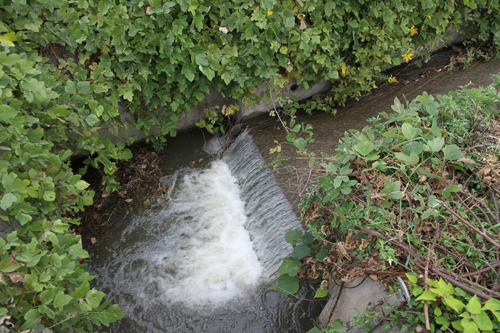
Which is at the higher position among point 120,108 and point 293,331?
point 120,108

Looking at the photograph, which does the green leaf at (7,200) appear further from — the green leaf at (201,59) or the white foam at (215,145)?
the white foam at (215,145)

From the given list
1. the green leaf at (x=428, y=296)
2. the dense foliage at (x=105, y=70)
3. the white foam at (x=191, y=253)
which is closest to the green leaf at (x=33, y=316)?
the dense foliage at (x=105, y=70)

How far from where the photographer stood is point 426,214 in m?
1.68

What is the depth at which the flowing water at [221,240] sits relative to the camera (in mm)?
3141

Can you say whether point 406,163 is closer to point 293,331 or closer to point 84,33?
point 293,331

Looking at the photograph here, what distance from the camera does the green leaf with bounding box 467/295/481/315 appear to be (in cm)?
128

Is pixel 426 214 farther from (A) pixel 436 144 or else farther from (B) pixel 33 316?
(B) pixel 33 316

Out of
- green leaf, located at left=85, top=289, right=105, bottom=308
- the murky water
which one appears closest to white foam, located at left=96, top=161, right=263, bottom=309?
the murky water

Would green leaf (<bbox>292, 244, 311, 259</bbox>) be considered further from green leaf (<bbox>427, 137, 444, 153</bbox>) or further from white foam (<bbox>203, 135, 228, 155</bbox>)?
white foam (<bbox>203, 135, 228, 155</bbox>)

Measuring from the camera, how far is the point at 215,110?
467cm

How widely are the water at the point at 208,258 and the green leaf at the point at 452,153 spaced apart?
175 centimetres

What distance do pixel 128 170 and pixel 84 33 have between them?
77.4 inches

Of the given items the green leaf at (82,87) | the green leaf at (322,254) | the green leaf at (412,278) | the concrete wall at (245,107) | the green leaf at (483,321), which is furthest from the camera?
the concrete wall at (245,107)

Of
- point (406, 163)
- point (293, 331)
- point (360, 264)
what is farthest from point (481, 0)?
point (293, 331)
